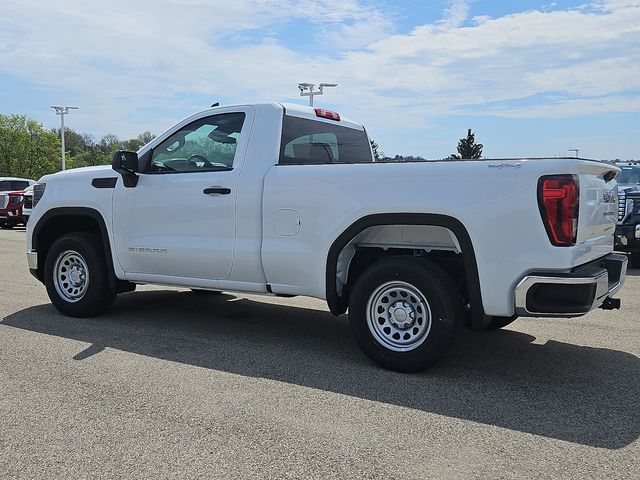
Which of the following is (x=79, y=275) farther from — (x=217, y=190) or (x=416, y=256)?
(x=416, y=256)

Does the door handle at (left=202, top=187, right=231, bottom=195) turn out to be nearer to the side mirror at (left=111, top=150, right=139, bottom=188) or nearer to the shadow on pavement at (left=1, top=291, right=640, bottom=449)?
the side mirror at (left=111, top=150, right=139, bottom=188)

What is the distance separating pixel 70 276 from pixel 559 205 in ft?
15.9

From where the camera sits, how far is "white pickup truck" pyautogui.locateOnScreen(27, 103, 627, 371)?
402 cm

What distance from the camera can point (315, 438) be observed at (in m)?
3.43

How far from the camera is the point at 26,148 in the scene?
238 feet

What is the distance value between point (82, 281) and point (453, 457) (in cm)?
449

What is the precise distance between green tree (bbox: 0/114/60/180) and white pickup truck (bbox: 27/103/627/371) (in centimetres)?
7192

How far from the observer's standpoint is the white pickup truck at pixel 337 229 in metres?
4.02

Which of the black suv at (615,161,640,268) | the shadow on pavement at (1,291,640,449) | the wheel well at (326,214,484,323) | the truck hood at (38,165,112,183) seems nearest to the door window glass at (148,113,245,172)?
the truck hood at (38,165,112,183)

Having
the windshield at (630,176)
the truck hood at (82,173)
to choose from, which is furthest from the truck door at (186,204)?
the windshield at (630,176)

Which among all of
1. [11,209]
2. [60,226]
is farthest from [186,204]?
[11,209]

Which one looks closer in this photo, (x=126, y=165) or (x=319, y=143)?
(x=126, y=165)

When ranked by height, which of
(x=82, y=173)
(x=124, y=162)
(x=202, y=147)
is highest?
(x=202, y=147)

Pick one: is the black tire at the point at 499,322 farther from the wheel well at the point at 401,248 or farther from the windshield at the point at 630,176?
the windshield at the point at 630,176
